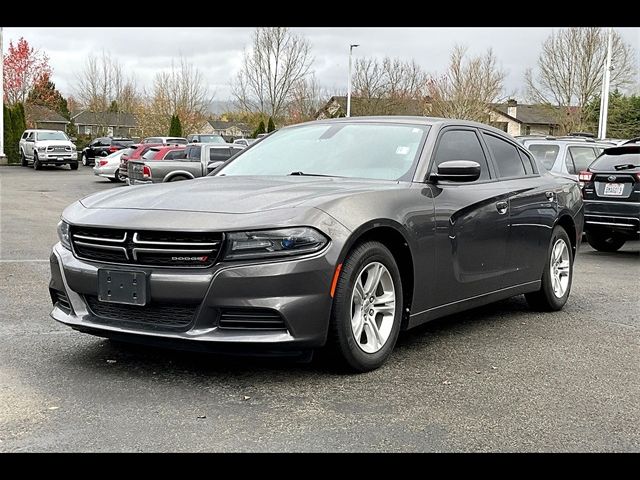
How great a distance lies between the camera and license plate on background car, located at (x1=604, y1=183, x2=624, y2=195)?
35.7 feet

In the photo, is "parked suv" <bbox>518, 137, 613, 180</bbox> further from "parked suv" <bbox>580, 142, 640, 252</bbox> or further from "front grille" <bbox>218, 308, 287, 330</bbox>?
"front grille" <bbox>218, 308, 287, 330</bbox>

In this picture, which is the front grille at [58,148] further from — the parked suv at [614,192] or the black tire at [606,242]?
the parked suv at [614,192]

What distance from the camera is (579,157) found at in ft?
41.9

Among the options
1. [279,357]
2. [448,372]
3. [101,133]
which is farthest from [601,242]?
[101,133]

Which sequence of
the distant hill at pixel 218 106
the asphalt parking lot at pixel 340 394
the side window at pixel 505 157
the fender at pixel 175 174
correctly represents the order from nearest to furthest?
the asphalt parking lot at pixel 340 394 → the side window at pixel 505 157 → the fender at pixel 175 174 → the distant hill at pixel 218 106

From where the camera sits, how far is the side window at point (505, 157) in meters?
6.29

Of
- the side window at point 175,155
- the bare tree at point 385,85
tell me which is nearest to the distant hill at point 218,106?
the bare tree at point 385,85

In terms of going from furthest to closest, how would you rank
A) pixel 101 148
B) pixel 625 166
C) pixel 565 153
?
pixel 101 148 < pixel 565 153 < pixel 625 166

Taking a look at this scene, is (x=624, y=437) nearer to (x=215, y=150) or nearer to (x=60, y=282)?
(x=60, y=282)

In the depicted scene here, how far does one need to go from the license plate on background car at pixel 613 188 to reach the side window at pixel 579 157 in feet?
5.03

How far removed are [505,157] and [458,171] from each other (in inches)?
57.1

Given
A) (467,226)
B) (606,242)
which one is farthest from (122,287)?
(606,242)

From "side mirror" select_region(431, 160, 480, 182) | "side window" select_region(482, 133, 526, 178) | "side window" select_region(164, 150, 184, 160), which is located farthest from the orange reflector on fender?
"side window" select_region(164, 150, 184, 160)

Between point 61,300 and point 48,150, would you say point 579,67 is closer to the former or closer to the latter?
point 48,150
